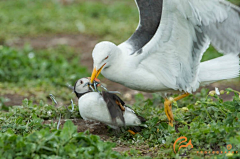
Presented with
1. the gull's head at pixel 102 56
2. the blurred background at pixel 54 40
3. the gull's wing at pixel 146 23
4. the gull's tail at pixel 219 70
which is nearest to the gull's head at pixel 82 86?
the gull's head at pixel 102 56

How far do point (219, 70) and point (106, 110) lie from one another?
5.19 feet

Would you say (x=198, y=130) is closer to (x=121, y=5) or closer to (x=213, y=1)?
(x=213, y=1)

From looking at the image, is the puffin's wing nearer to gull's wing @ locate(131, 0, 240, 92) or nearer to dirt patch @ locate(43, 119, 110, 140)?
dirt patch @ locate(43, 119, 110, 140)

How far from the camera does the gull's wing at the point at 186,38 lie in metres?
3.75

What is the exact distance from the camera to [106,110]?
4.06 m

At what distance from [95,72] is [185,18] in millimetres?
1092

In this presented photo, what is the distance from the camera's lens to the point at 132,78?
4.27 metres

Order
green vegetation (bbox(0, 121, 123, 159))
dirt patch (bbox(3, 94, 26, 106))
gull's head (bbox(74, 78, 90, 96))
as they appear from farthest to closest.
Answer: dirt patch (bbox(3, 94, 26, 106))
gull's head (bbox(74, 78, 90, 96))
green vegetation (bbox(0, 121, 123, 159))

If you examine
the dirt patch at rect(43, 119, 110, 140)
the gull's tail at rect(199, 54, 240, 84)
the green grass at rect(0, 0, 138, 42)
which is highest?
the green grass at rect(0, 0, 138, 42)

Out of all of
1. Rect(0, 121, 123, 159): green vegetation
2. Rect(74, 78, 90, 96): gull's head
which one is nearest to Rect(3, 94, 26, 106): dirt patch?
Rect(74, 78, 90, 96): gull's head

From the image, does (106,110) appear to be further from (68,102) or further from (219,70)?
(68,102)

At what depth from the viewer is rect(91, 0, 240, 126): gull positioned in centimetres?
379

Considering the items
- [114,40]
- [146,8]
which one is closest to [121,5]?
[114,40]

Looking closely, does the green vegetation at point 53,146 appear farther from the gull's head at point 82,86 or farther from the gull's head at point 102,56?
the gull's head at point 82,86
